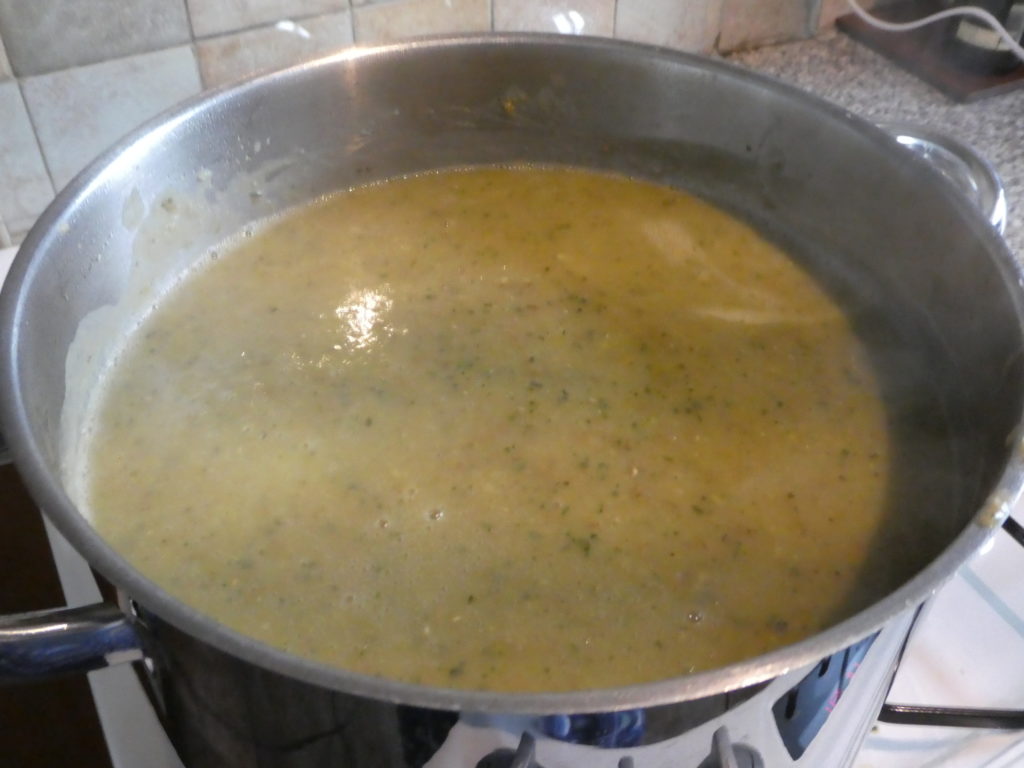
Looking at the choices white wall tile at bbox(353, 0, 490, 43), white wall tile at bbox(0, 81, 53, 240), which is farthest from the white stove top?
white wall tile at bbox(353, 0, 490, 43)

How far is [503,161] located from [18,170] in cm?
54

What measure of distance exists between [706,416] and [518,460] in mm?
183

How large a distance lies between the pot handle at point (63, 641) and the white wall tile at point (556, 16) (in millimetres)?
911

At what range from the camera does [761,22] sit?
1413 millimetres

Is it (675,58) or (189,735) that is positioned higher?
(675,58)

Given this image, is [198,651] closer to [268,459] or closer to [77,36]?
[268,459]

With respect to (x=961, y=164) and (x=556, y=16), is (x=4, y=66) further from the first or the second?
(x=961, y=164)

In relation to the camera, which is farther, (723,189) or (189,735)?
(723,189)

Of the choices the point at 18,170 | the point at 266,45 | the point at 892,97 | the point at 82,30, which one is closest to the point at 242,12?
the point at 266,45

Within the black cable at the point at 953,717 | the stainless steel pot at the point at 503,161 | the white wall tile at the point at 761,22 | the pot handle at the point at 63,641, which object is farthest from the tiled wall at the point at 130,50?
the black cable at the point at 953,717

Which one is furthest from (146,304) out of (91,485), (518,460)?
(518,460)

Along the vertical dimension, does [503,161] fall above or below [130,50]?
below

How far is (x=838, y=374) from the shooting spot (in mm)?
953

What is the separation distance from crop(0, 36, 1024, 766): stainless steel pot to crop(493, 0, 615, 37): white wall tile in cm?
20
